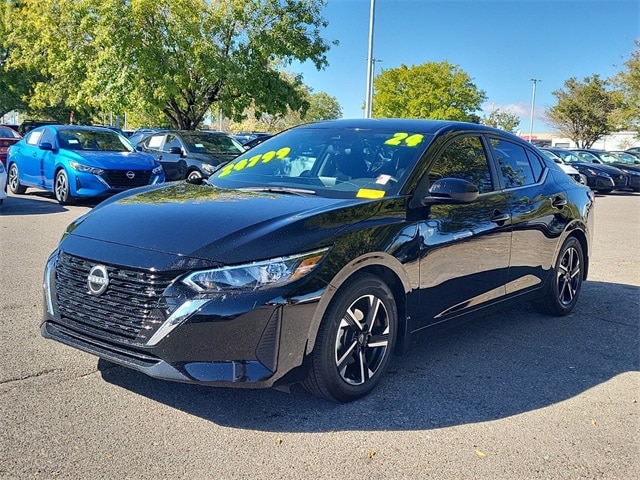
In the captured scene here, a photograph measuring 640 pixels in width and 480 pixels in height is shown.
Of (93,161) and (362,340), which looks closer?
(362,340)

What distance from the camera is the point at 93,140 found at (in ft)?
42.0

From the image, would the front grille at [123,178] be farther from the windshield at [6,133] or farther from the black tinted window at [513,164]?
the windshield at [6,133]

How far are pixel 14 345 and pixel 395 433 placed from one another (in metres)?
2.67

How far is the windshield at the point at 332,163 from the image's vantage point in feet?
14.0

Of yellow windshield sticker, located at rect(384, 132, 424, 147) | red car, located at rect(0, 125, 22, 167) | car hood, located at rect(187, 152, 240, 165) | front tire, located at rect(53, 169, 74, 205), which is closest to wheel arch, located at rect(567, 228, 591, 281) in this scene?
yellow windshield sticker, located at rect(384, 132, 424, 147)

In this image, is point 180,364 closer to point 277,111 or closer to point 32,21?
point 277,111

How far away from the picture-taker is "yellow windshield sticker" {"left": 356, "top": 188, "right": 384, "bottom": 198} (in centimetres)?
405

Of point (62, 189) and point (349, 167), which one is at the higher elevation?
point (349, 167)

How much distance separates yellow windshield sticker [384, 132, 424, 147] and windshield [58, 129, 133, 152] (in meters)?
9.30

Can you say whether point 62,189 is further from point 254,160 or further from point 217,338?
point 217,338

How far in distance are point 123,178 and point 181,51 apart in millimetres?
9163

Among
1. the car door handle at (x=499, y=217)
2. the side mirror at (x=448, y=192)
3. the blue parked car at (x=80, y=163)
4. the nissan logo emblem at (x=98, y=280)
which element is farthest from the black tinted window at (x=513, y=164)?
the blue parked car at (x=80, y=163)

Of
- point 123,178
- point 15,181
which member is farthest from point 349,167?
point 15,181

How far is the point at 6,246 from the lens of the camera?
7.96 meters
